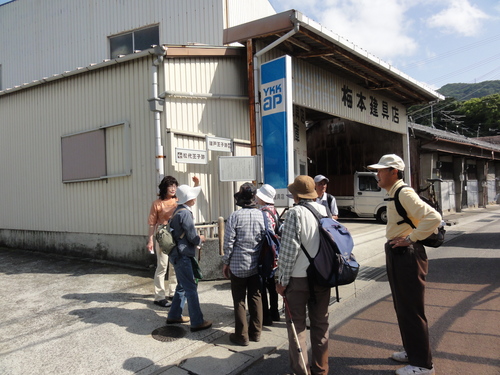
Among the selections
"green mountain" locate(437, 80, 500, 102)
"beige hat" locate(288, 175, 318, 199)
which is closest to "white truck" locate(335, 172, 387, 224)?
"beige hat" locate(288, 175, 318, 199)

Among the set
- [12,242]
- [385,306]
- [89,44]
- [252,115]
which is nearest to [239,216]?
[385,306]

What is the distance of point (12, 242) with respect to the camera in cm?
973

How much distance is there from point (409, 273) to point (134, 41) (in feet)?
37.9

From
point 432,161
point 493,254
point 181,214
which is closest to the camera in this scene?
point 181,214

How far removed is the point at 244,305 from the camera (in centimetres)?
406

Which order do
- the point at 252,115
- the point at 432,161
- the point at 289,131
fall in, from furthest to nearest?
1. the point at 432,161
2. the point at 252,115
3. the point at 289,131

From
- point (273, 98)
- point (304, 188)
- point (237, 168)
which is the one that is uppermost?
point (273, 98)

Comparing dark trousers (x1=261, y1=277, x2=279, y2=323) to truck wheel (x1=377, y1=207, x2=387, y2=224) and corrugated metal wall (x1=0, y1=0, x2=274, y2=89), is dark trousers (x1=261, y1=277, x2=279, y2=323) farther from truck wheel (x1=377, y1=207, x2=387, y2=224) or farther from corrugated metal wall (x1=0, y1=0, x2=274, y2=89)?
truck wheel (x1=377, y1=207, x2=387, y2=224)

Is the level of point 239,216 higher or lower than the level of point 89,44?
lower

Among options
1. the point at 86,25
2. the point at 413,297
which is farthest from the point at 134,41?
the point at 413,297

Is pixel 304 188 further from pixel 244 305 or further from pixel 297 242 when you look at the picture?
pixel 244 305

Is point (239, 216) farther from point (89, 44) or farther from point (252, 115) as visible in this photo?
point (89, 44)

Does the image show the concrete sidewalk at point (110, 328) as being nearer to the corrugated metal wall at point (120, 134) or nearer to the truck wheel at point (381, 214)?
the corrugated metal wall at point (120, 134)

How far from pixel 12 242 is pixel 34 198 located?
1.57 meters
